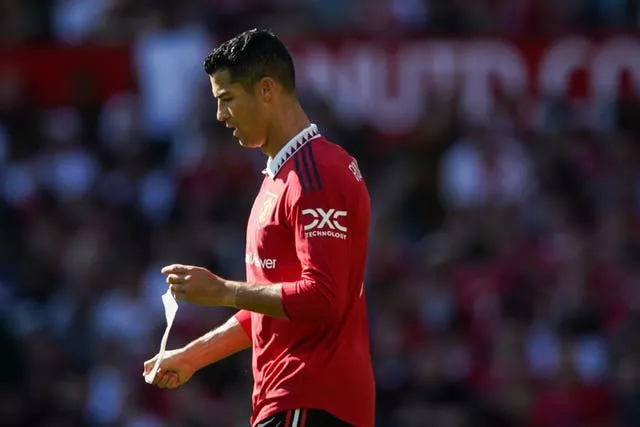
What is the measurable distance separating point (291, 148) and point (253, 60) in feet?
1.09

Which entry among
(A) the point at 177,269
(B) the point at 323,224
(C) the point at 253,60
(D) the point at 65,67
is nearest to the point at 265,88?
(C) the point at 253,60

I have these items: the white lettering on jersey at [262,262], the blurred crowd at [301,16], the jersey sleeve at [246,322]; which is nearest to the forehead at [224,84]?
the white lettering on jersey at [262,262]

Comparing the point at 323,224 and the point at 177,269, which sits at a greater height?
the point at 323,224

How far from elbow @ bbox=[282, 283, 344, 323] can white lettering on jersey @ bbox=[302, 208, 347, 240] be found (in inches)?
6.8

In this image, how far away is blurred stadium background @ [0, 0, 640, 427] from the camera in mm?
11258

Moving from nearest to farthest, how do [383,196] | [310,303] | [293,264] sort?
[310,303] → [293,264] → [383,196]

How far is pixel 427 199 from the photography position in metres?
12.7

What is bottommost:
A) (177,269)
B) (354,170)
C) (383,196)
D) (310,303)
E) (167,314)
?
(383,196)

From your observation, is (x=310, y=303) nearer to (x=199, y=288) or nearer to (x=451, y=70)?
(x=199, y=288)

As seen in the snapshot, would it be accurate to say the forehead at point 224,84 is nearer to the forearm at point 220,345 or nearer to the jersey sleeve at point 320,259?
the jersey sleeve at point 320,259

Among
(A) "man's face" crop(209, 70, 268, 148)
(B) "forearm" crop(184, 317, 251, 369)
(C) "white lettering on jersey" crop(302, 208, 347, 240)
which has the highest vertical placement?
(A) "man's face" crop(209, 70, 268, 148)

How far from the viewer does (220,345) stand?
→ 5949 millimetres

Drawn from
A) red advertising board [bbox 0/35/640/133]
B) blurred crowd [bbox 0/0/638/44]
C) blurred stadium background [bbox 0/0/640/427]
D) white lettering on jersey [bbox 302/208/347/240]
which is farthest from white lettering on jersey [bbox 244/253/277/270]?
blurred crowd [bbox 0/0/638/44]

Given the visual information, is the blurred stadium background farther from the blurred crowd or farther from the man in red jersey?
the man in red jersey
